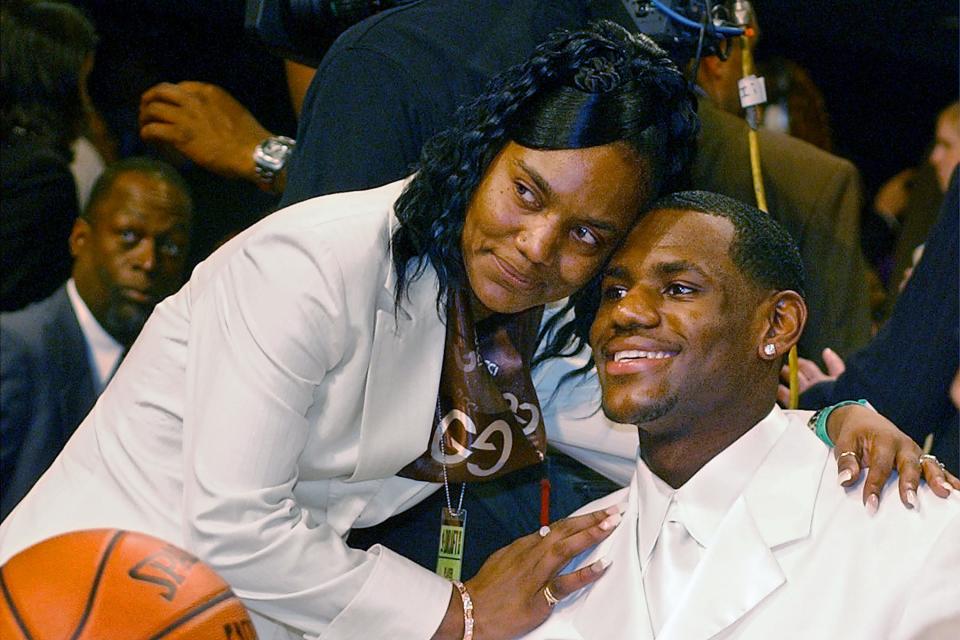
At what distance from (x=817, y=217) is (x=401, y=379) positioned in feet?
4.51

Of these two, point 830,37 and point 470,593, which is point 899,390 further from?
point 830,37

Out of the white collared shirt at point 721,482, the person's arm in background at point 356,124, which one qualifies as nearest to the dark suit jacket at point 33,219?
the person's arm in background at point 356,124

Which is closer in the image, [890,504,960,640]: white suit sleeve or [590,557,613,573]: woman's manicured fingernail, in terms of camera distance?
[890,504,960,640]: white suit sleeve

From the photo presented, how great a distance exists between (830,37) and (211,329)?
3.01 meters

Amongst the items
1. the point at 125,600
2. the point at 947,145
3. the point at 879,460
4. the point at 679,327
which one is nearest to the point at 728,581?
the point at 879,460

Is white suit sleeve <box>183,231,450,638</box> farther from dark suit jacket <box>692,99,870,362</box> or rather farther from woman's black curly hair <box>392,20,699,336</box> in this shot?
dark suit jacket <box>692,99,870,362</box>

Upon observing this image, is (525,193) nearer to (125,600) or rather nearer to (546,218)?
(546,218)

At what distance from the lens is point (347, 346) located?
213 centimetres

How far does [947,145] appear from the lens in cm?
377

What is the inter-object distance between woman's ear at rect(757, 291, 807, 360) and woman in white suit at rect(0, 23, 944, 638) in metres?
0.24

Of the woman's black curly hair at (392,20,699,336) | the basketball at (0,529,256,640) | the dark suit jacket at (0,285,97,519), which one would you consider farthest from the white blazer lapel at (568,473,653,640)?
the dark suit jacket at (0,285,97,519)

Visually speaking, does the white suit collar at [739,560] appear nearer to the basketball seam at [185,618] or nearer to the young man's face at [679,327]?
the young man's face at [679,327]

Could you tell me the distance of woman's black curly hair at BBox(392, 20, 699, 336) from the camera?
2.08m

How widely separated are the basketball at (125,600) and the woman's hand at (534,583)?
0.47 metres
